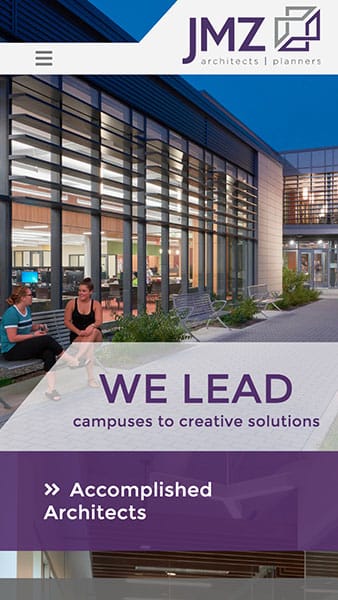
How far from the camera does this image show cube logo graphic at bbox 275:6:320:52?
9.86 metres

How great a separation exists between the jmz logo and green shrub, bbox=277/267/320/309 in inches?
468

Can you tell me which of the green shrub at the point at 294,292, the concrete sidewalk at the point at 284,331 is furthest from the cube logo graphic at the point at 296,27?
the green shrub at the point at 294,292

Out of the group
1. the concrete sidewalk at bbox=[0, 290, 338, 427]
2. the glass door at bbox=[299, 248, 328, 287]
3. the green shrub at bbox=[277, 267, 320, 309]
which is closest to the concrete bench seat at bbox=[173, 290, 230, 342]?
the concrete sidewalk at bbox=[0, 290, 338, 427]

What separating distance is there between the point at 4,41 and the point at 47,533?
319 inches

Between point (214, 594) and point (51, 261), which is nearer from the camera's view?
point (214, 594)

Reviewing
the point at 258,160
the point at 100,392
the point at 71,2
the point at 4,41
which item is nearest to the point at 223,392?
the point at 100,392

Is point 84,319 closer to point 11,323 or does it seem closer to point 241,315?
point 11,323

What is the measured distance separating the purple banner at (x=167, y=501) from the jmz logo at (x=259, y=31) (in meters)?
7.54

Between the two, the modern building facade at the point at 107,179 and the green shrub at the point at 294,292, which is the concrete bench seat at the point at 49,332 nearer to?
the modern building facade at the point at 107,179

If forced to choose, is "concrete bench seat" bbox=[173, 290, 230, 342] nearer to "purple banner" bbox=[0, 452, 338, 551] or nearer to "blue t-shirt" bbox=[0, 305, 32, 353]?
"blue t-shirt" bbox=[0, 305, 32, 353]

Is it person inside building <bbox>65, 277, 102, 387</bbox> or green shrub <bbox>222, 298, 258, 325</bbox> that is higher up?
person inside building <bbox>65, 277, 102, 387</bbox>

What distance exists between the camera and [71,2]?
1090 centimetres

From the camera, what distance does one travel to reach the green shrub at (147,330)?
10250mm

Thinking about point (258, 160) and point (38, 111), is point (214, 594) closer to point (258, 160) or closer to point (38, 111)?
point (38, 111)
